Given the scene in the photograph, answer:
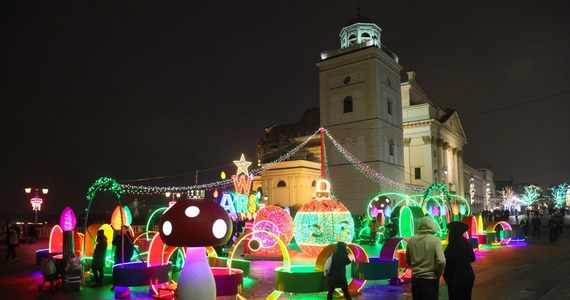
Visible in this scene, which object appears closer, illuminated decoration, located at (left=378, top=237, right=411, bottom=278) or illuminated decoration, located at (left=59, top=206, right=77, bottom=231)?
illuminated decoration, located at (left=378, top=237, right=411, bottom=278)

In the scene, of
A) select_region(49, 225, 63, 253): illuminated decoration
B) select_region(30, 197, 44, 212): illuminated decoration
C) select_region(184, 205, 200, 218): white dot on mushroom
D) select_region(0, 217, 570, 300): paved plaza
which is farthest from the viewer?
select_region(30, 197, 44, 212): illuminated decoration

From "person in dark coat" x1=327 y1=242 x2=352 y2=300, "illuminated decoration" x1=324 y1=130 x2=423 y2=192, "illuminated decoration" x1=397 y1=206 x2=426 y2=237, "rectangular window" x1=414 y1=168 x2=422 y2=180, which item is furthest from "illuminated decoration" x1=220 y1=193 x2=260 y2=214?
"rectangular window" x1=414 y1=168 x2=422 y2=180

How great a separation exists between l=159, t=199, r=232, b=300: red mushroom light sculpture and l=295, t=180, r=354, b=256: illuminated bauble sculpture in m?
7.87

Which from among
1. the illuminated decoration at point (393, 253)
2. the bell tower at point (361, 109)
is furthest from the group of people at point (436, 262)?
the bell tower at point (361, 109)

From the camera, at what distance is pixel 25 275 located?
15.3 metres

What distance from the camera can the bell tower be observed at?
133 ft

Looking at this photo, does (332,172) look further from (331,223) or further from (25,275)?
(25,275)

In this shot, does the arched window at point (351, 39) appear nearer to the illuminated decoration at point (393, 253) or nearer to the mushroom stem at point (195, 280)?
the illuminated decoration at point (393, 253)

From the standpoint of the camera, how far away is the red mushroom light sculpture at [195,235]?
A: 23.7 ft

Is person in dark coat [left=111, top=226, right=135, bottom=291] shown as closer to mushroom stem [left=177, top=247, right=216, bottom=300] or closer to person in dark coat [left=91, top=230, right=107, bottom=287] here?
person in dark coat [left=91, top=230, right=107, bottom=287]

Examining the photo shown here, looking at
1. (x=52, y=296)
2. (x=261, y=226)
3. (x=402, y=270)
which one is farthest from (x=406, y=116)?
(x=52, y=296)

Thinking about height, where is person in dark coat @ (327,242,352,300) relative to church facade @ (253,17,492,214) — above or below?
below

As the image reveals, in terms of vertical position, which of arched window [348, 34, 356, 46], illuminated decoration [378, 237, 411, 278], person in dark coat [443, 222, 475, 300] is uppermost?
arched window [348, 34, 356, 46]

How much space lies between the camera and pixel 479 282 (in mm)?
12297
